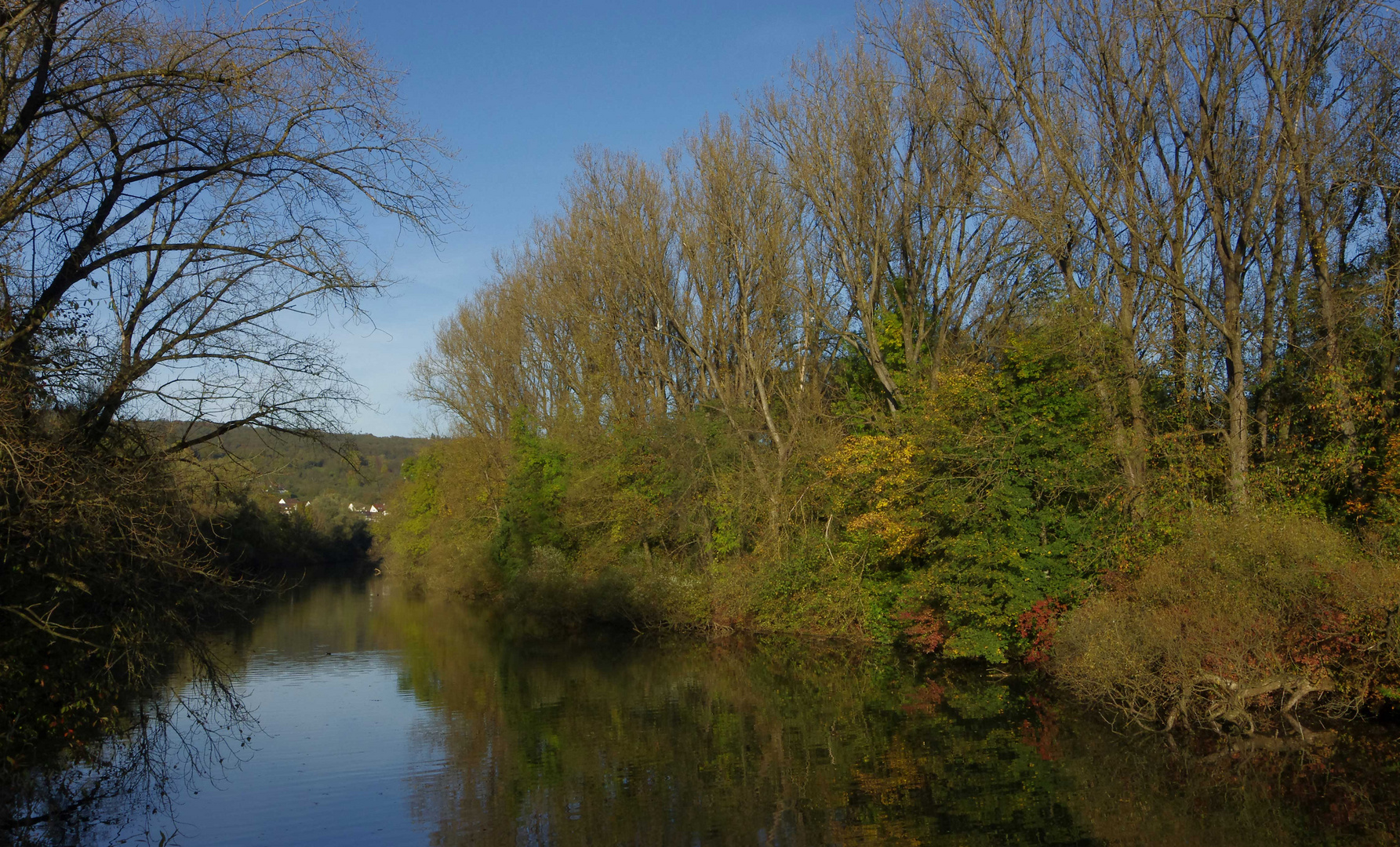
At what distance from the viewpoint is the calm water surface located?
1000cm

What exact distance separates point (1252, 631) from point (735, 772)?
7.00 m

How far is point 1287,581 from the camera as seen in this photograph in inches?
490

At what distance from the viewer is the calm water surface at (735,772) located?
1000 cm

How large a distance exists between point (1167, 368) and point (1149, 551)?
145 inches

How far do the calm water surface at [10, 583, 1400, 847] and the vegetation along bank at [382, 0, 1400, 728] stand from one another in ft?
5.29

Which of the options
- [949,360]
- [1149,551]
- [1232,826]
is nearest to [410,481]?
[949,360]

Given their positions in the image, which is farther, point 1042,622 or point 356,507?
point 356,507

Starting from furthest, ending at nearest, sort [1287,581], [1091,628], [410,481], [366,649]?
[410,481]
[366,649]
[1091,628]
[1287,581]

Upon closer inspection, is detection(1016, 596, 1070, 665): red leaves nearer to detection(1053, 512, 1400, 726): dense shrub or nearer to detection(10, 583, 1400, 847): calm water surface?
detection(10, 583, 1400, 847): calm water surface

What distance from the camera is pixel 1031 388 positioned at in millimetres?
18531

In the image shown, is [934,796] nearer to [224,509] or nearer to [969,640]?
[969,640]

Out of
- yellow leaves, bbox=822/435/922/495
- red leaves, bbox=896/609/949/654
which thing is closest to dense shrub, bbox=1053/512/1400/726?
red leaves, bbox=896/609/949/654

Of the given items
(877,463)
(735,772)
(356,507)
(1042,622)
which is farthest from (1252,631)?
(356,507)

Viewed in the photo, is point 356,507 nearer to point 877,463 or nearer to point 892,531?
point 877,463
